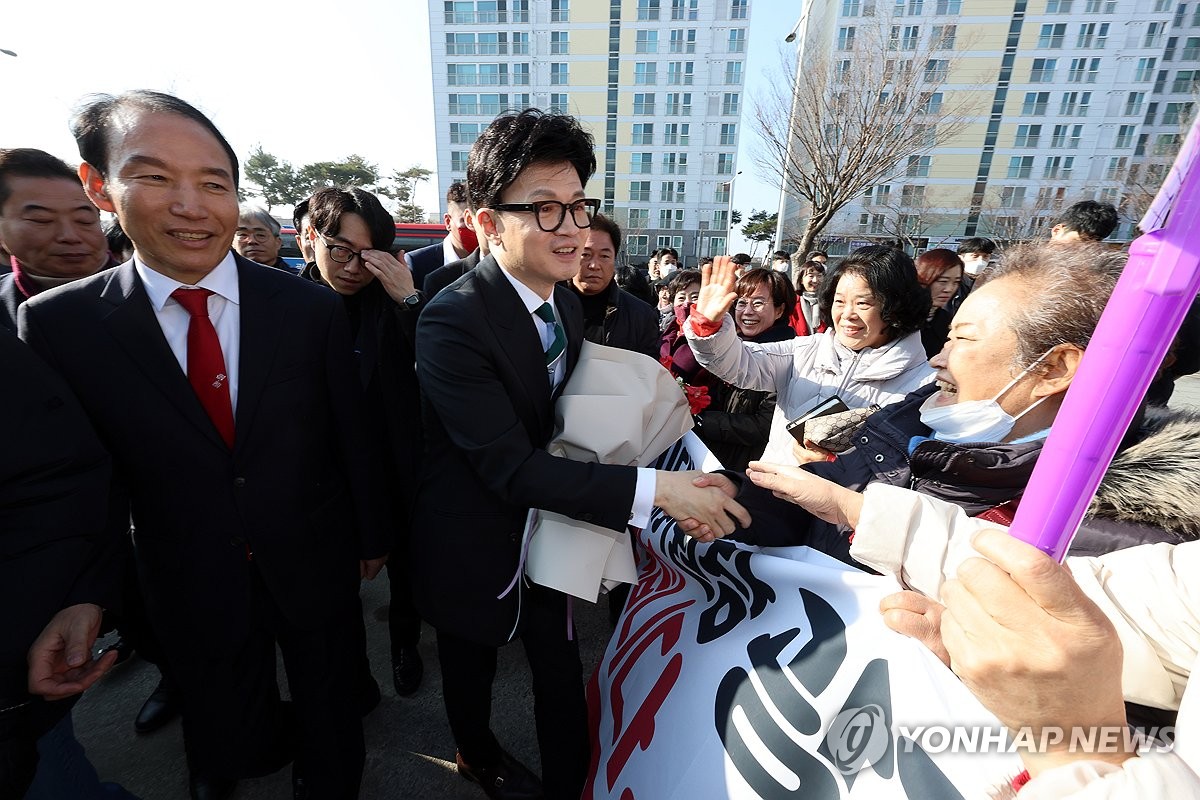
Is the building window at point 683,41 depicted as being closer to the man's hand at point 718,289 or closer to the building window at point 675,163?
the building window at point 675,163

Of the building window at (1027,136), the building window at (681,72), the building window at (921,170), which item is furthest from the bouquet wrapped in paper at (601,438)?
the building window at (1027,136)

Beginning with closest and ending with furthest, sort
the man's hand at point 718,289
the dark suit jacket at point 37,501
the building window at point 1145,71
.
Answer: the dark suit jacket at point 37,501, the man's hand at point 718,289, the building window at point 1145,71

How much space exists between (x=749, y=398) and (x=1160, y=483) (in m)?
2.15

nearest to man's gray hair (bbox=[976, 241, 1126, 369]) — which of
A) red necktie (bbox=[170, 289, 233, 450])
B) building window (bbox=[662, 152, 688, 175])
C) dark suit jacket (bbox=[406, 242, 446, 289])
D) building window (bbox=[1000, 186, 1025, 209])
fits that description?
red necktie (bbox=[170, 289, 233, 450])

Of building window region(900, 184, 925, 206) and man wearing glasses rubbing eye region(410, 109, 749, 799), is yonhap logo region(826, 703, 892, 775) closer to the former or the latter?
man wearing glasses rubbing eye region(410, 109, 749, 799)

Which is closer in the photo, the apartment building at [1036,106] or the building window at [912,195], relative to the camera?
the apartment building at [1036,106]

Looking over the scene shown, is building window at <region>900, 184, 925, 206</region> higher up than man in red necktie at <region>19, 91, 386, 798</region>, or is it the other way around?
building window at <region>900, 184, 925, 206</region>

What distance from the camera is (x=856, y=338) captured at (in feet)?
8.70

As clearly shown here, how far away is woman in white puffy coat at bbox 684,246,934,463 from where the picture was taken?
2.49 meters

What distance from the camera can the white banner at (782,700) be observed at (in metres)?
0.95

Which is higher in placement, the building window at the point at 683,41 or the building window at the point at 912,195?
the building window at the point at 683,41

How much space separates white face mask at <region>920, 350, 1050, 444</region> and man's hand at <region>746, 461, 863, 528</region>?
300 mm

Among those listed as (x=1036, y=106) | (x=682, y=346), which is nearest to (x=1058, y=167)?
(x=1036, y=106)

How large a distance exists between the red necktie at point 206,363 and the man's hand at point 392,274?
90 centimetres
